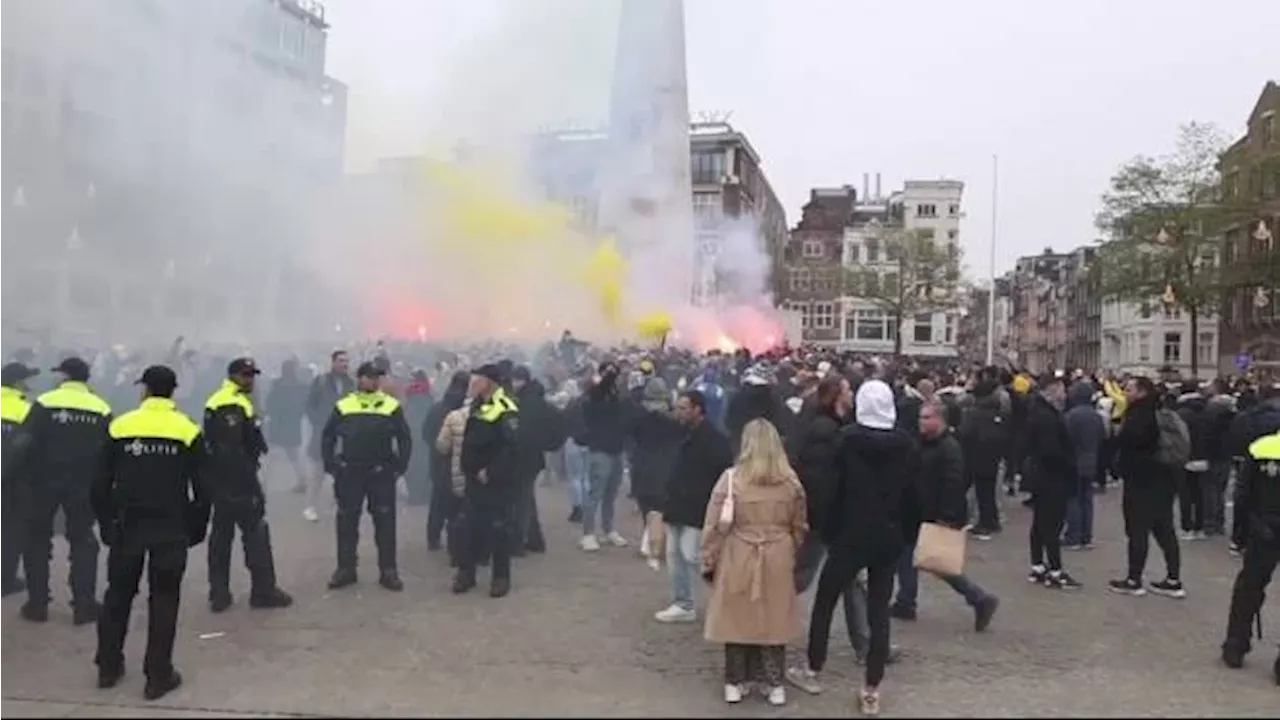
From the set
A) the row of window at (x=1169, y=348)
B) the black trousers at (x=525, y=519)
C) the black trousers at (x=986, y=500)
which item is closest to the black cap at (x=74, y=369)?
the black trousers at (x=525, y=519)

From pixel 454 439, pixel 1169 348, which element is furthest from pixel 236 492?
pixel 1169 348

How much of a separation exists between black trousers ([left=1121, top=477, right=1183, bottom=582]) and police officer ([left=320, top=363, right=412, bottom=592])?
230 inches

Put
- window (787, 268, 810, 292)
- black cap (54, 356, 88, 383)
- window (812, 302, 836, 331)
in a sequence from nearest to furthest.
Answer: black cap (54, 356, 88, 383) → window (787, 268, 810, 292) → window (812, 302, 836, 331)

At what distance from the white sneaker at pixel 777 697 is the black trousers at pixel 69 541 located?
476cm

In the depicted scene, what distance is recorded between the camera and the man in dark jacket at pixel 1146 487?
358 inches

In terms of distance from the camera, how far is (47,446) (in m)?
7.84

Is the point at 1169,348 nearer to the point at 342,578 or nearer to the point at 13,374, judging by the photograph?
the point at 342,578

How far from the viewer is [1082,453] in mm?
10523

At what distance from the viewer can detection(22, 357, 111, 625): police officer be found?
7.83m

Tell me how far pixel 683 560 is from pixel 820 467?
197 cm

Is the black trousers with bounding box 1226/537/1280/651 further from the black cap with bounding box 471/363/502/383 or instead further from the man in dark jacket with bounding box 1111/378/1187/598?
the black cap with bounding box 471/363/502/383

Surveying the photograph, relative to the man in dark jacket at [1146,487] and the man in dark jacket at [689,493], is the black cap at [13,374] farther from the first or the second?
the man in dark jacket at [1146,487]

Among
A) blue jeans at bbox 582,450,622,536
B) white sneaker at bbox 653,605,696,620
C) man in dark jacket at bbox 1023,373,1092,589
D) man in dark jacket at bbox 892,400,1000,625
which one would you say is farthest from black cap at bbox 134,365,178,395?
man in dark jacket at bbox 1023,373,1092,589

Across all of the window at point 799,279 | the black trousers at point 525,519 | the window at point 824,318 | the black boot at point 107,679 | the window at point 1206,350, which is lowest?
the black boot at point 107,679
